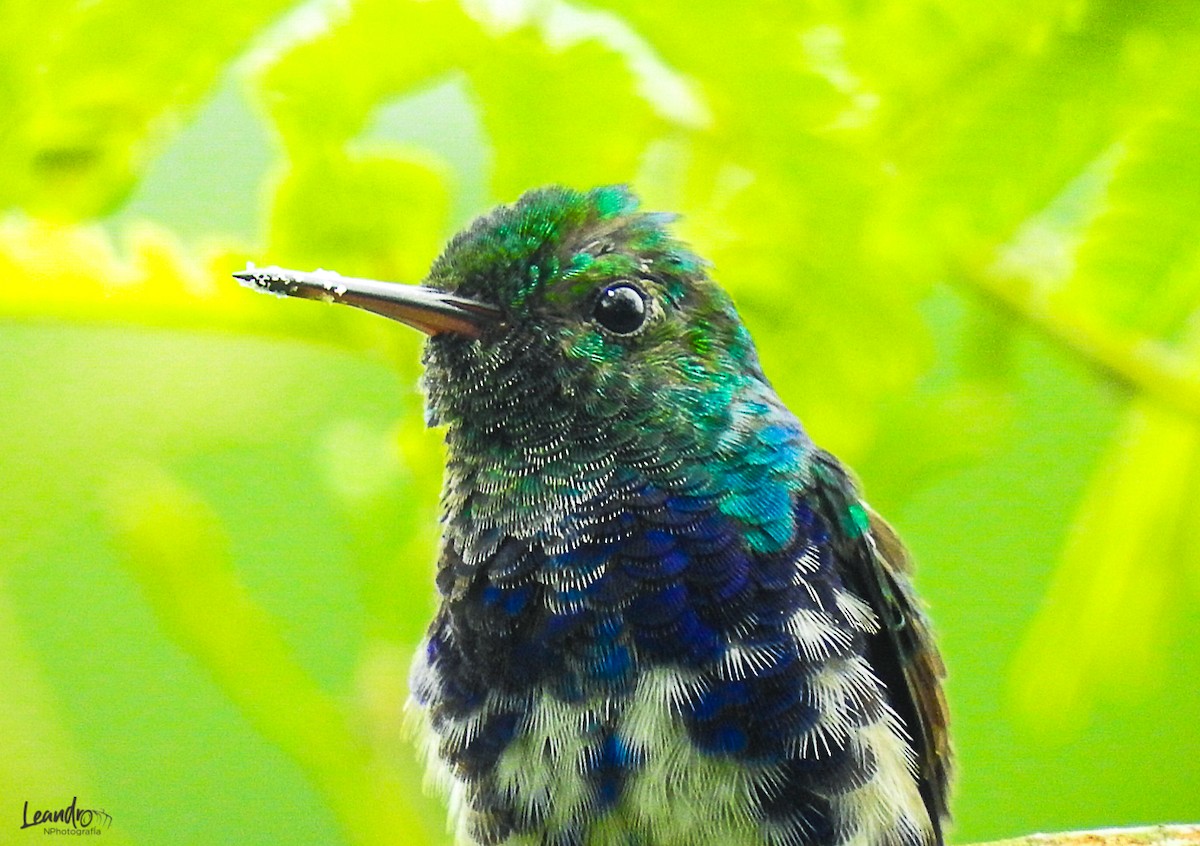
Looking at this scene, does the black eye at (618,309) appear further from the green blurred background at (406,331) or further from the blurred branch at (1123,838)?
the blurred branch at (1123,838)

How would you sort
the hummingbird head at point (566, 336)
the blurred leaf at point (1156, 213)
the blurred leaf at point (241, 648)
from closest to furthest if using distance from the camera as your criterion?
the hummingbird head at point (566, 336), the blurred leaf at point (1156, 213), the blurred leaf at point (241, 648)

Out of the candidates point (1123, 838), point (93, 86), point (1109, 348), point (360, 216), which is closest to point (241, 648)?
point (360, 216)

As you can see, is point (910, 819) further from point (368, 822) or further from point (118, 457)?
point (118, 457)

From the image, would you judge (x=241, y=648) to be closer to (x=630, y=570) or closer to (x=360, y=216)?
(x=360, y=216)

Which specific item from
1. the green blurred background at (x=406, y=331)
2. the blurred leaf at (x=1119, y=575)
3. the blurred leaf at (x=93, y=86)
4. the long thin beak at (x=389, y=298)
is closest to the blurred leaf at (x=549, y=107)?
the green blurred background at (x=406, y=331)

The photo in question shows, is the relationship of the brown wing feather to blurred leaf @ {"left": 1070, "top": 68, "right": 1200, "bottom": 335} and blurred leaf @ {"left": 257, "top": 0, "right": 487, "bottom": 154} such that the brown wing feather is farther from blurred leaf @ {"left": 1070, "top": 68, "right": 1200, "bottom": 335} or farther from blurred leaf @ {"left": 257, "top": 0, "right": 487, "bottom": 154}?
blurred leaf @ {"left": 257, "top": 0, "right": 487, "bottom": 154}
